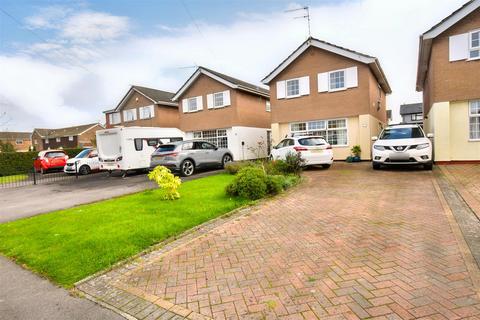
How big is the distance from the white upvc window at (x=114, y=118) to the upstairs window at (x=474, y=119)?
29301 mm

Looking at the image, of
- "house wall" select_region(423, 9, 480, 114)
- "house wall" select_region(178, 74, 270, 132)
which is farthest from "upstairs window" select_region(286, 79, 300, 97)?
"house wall" select_region(423, 9, 480, 114)

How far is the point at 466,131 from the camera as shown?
40.2 ft

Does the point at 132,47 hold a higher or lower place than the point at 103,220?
higher

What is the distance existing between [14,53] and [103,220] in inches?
407

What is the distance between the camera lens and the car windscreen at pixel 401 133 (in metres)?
11.5

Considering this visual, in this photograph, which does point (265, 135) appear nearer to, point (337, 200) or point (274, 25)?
point (274, 25)

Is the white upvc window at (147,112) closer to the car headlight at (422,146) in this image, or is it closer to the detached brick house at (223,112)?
the detached brick house at (223,112)

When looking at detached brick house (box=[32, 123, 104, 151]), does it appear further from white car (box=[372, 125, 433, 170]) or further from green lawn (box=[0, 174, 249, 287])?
white car (box=[372, 125, 433, 170])

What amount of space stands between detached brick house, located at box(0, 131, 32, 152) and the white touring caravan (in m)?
66.3

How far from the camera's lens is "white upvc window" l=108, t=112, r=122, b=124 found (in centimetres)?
3118

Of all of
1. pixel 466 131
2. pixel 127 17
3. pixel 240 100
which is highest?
pixel 127 17

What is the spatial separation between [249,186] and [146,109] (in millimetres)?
23080

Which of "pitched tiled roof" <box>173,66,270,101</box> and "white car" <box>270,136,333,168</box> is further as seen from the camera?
"pitched tiled roof" <box>173,66,270,101</box>

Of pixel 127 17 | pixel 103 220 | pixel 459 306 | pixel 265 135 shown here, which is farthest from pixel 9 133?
pixel 459 306
